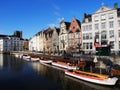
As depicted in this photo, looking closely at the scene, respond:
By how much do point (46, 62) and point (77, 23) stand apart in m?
21.4

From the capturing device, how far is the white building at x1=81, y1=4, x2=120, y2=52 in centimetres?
5738

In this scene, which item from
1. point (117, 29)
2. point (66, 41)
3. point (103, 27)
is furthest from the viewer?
point (66, 41)

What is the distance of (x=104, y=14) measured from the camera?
60.1 metres

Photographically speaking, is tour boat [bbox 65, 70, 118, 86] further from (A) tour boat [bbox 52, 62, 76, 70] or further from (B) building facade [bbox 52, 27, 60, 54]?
(B) building facade [bbox 52, 27, 60, 54]

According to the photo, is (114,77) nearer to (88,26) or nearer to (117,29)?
(117,29)

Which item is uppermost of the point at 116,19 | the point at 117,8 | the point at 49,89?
the point at 117,8

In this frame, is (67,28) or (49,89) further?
(67,28)

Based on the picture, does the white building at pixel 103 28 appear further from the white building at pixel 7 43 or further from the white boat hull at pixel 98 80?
the white building at pixel 7 43

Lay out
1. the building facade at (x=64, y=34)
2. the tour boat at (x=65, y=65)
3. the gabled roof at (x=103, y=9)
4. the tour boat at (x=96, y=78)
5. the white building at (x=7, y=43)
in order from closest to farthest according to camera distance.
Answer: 1. the tour boat at (x=96, y=78)
2. the tour boat at (x=65, y=65)
3. the gabled roof at (x=103, y=9)
4. the building facade at (x=64, y=34)
5. the white building at (x=7, y=43)

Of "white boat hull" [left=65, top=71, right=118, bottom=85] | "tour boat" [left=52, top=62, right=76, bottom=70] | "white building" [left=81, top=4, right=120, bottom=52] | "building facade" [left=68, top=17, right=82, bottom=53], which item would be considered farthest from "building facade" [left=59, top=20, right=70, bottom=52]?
"white boat hull" [left=65, top=71, right=118, bottom=85]

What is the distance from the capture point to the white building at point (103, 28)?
57.4 m

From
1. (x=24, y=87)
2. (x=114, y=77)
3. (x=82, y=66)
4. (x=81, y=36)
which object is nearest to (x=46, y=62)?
(x=81, y=36)

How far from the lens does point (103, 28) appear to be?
6088cm

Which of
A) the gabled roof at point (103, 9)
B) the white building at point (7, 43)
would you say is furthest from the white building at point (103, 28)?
the white building at point (7, 43)
